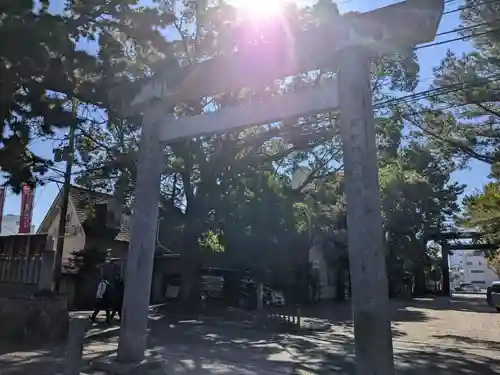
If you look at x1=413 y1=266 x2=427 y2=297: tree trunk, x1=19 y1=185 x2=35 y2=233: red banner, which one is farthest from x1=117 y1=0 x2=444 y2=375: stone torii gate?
x1=413 y1=266 x2=427 y2=297: tree trunk

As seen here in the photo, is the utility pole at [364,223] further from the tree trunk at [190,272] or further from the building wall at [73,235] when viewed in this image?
the building wall at [73,235]

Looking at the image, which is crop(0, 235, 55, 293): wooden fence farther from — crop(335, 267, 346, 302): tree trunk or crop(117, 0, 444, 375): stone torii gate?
crop(335, 267, 346, 302): tree trunk

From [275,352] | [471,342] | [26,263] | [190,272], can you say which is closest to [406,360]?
[275,352]

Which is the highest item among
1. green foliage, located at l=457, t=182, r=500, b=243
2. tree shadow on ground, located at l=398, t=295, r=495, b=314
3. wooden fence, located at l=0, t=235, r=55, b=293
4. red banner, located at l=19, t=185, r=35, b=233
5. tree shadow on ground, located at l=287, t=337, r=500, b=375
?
red banner, located at l=19, t=185, r=35, b=233

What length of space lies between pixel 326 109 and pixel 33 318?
30.0 ft

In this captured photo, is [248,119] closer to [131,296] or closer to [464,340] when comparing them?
[131,296]

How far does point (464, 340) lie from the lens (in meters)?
15.0

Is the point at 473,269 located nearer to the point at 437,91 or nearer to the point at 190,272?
the point at 190,272

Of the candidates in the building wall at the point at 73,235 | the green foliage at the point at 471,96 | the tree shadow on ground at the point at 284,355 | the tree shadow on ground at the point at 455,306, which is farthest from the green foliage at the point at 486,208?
the building wall at the point at 73,235

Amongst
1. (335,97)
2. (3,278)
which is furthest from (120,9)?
(3,278)

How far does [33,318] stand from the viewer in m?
11.9

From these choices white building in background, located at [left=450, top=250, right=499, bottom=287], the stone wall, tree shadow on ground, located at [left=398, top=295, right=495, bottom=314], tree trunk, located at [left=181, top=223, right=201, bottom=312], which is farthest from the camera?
white building in background, located at [left=450, top=250, right=499, bottom=287]

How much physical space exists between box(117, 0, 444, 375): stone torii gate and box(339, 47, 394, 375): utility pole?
0.01m

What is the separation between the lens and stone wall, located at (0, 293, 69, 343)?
1146 centimetres
